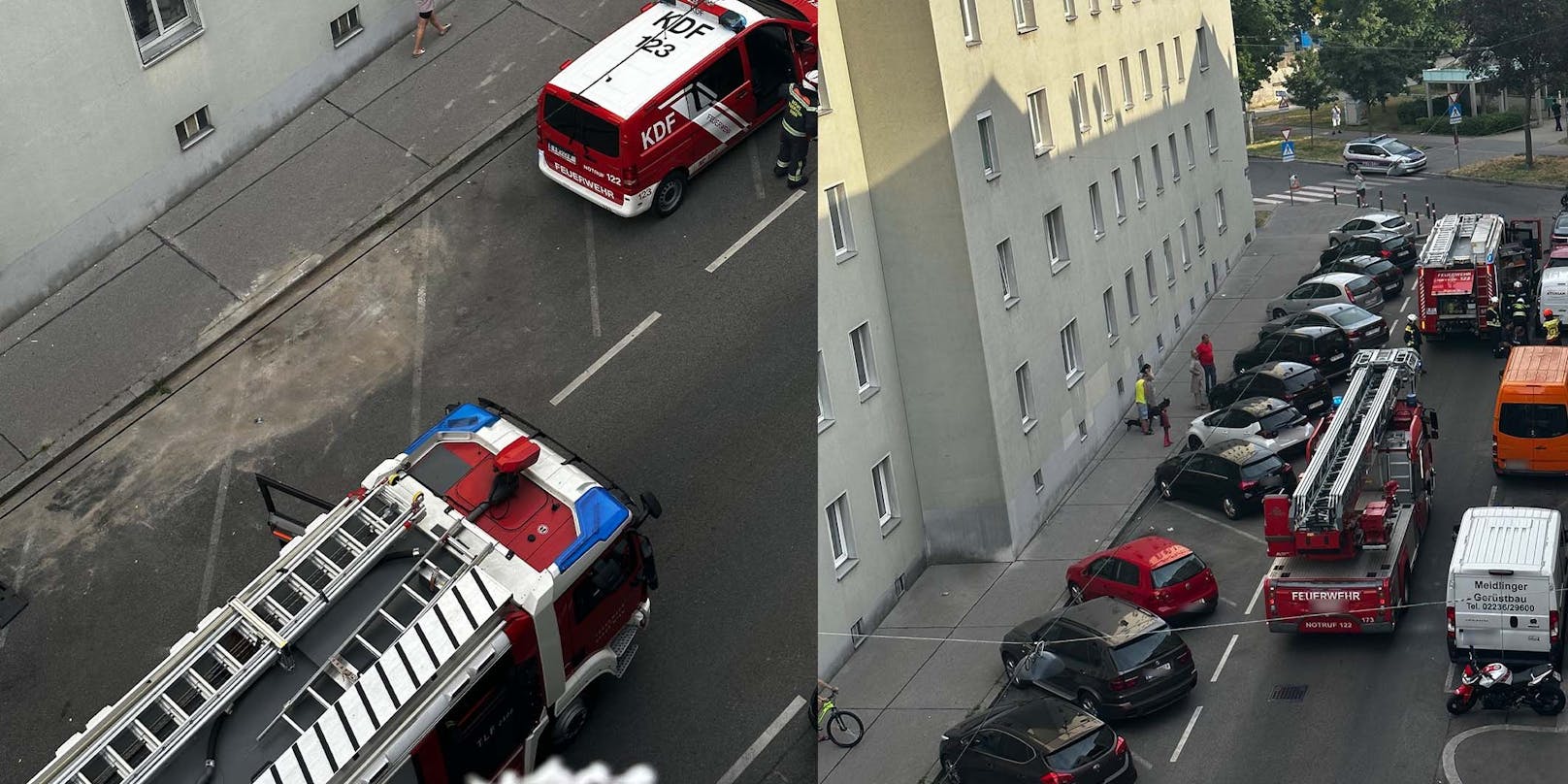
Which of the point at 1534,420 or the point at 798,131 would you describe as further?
the point at 1534,420

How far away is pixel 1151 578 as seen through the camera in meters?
25.1

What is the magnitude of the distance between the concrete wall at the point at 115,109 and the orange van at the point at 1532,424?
21.9 meters

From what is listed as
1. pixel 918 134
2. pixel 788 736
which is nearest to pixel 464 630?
pixel 788 736

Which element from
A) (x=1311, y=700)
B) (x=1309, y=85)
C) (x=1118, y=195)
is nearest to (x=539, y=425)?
(x=1118, y=195)

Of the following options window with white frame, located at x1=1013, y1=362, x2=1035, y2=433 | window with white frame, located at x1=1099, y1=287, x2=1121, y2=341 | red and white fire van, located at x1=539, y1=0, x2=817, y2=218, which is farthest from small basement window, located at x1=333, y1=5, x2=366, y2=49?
window with white frame, located at x1=1099, y1=287, x2=1121, y2=341

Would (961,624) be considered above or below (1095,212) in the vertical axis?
below

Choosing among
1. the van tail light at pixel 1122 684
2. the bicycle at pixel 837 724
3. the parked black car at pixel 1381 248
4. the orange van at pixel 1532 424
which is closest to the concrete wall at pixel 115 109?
the bicycle at pixel 837 724

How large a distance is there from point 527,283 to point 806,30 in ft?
20.7

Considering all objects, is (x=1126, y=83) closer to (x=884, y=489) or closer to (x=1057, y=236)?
(x=1057, y=236)

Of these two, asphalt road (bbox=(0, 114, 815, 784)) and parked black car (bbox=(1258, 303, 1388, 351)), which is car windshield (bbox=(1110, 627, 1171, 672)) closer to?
asphalt road (bbox=(0, 114, 815, 784))

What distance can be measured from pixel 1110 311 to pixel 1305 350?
8352 millimetres

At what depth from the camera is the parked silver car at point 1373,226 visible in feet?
126

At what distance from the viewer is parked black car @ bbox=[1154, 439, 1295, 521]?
28062mm

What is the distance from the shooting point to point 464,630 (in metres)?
17.9
